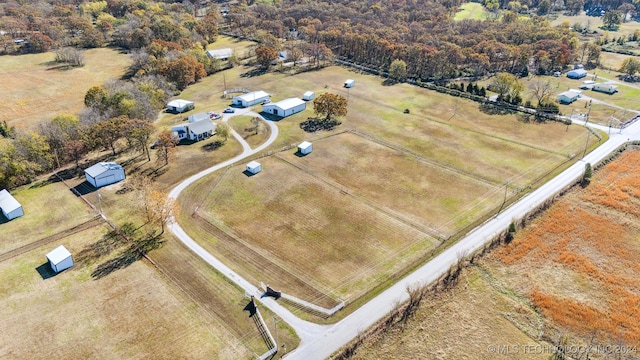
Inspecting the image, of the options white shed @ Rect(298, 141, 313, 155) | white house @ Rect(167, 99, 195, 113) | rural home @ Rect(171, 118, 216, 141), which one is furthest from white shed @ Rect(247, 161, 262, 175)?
white house @ Rect(167, 99, 195, 113)

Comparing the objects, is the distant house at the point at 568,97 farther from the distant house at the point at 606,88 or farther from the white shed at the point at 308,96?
the white shed at the point at 308,96

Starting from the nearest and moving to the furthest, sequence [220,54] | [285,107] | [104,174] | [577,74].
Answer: [104,174]
[285,107]
[577,74]
[220,54]

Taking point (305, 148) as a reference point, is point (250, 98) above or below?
above

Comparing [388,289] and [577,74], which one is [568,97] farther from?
[388,289]

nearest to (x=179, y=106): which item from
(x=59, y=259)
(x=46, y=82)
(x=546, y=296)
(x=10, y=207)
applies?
(x=10, y=207)

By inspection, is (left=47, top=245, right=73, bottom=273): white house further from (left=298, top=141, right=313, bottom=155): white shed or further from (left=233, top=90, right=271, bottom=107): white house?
(left=233, top=90, right=271, bottom=107): white house

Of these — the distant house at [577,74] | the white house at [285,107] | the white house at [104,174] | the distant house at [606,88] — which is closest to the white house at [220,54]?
the white house at [285,107]
